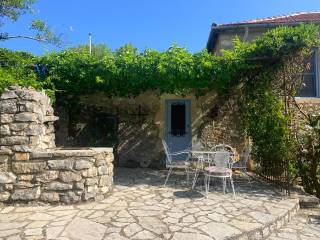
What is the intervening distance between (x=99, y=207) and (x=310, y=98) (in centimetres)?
699

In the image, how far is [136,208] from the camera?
4816mm

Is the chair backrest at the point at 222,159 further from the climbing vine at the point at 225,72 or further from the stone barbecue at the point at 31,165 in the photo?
the stone barbecue at the point at 31,165

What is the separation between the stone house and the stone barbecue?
403 cm

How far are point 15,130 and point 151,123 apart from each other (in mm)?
4611

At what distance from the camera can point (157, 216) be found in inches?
176

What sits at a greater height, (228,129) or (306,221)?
(228,129)

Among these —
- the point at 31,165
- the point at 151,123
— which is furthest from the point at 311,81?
the point at 31,165

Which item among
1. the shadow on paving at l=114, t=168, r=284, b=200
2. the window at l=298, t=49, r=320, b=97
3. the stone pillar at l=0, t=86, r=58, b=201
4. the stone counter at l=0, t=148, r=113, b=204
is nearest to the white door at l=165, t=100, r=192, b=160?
the shadow on paving at l=114, t=168, r=284, b=200

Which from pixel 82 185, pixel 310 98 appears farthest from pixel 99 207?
pixel 310 98

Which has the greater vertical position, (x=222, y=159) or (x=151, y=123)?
(x=151, y=123)

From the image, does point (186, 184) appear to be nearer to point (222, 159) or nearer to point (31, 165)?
point (222, 159)

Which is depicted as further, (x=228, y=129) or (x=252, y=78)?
(x=228, y=129)

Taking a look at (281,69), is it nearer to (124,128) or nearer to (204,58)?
(204,58)

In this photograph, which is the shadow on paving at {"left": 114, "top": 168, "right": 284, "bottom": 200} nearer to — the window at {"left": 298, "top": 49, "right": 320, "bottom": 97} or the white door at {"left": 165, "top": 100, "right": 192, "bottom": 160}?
the white door at {"left": 165, "top": 100, "right": 192, "bottom": 160}
